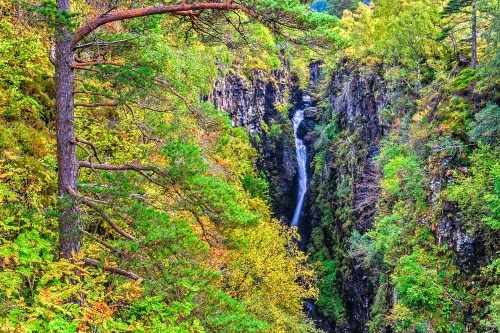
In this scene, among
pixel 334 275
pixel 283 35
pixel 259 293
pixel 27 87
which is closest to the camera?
pixel 283 35

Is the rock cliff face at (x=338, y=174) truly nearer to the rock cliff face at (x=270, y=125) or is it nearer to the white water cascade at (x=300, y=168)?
the rock cliff face at (x=270, y=125)

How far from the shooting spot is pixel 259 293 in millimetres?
13203

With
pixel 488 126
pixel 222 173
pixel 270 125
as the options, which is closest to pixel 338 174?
pixel 270 125

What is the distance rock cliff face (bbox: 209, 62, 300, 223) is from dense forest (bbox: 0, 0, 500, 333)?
2.11 ft

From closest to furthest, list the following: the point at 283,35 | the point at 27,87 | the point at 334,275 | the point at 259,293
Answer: the point at 283,35
the point at 27,87
the point at 259,293
the point at 334,275

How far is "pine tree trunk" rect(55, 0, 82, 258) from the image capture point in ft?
16.4

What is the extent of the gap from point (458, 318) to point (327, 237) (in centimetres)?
2049

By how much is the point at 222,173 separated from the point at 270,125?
2468 centimetres

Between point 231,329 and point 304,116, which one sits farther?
point 304,116

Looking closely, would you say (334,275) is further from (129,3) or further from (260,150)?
(129,3)

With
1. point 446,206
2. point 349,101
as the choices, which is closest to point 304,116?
point 349,101

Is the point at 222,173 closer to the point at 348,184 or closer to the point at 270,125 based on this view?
the point at 348,184

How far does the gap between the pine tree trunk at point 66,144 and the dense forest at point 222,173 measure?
0.02m

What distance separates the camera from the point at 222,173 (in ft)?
52.9
